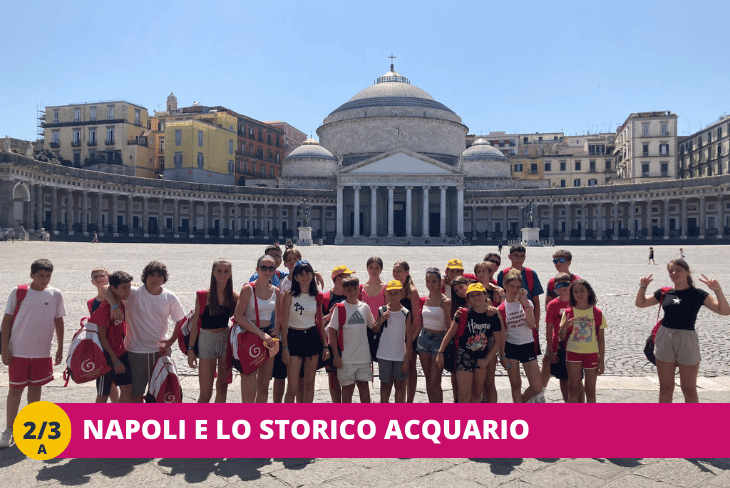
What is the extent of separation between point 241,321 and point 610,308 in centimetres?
1048

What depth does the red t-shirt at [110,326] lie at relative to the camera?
5410mm

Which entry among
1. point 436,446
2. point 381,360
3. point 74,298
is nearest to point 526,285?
point 381,360

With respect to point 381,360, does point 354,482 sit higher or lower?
lower

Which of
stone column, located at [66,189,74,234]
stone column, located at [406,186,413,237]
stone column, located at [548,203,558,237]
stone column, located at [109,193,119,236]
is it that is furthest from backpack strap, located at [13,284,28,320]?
stone column, located at [548,203,558,237]

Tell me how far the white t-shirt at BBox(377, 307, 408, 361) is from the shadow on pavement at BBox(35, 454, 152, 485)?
2.42m

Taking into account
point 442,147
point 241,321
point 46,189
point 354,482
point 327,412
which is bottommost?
point 354,482

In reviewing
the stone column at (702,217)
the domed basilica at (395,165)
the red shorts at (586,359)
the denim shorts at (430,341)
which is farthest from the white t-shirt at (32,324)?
the stone column at (702,217)

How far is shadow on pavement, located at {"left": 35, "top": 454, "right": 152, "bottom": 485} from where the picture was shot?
4.60 metres

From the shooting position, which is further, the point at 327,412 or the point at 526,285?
the point at 526,285

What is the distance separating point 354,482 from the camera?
15.1ft

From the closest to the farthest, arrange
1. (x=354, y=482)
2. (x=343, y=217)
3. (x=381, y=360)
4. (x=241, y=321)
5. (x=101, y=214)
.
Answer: (x=354, y=482) → (x=241, y=321) → (x=381, y=360) → (x=101, y=214) → (x=343, y=217)

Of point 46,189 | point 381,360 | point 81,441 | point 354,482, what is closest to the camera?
point 354,482

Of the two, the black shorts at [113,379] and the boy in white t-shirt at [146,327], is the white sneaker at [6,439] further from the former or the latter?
the boy in white t-shirt at [146,327]

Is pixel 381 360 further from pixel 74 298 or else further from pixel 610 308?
pixel 74 298
